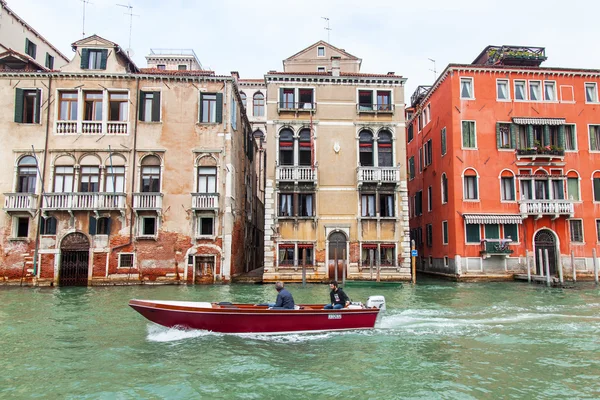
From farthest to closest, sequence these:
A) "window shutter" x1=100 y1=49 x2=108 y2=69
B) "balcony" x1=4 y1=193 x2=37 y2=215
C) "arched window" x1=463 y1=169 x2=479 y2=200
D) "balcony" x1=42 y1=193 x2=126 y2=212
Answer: "arched window" x1=463 y1=169 x2=479 y2=200, "window shutter" x1=100 y1=49 x2=108 y2=69, "balcony" x1=42 y1=193 x2=126 y2=212, "balcony" x1=4 y1=193 x2=37 y2=215

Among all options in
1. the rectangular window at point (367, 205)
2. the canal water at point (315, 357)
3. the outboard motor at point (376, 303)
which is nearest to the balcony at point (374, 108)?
the rectangular window at point (367, 205)

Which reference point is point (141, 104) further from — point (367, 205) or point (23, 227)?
point (367, 205)

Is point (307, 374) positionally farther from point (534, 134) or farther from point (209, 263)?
point (534, 134)

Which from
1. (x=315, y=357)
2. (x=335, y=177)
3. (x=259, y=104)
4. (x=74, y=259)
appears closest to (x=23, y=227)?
(x=74, y=259)

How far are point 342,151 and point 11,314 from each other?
15900mm

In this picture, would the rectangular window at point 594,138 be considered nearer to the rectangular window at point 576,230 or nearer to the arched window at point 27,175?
the rectangular window at point 576,230

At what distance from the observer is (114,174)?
21422 mm

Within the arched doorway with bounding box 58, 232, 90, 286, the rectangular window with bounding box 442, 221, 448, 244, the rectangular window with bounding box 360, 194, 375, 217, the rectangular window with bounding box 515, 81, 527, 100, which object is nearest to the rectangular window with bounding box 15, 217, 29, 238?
the arched doorway with bounding box 58, 232, 90, 286

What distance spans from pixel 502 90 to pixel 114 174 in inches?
799

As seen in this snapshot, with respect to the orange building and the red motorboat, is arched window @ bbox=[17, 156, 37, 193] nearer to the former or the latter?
the red motorboat

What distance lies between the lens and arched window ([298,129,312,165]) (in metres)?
23.8

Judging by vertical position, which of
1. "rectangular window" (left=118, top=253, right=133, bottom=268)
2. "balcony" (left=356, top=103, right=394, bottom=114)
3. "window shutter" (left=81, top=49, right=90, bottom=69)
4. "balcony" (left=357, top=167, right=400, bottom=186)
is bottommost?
"rectangular window" (left=118, top=253, right=133, bottom=268)

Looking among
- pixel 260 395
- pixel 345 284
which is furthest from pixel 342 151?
pixel 260 395

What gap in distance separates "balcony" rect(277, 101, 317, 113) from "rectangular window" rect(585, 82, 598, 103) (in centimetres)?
1480
